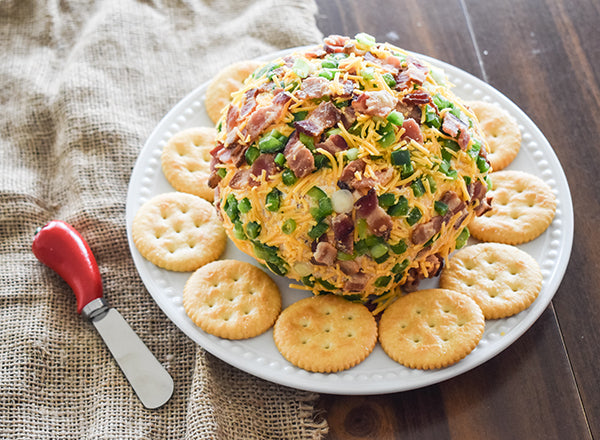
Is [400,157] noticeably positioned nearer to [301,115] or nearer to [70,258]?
[301,115]

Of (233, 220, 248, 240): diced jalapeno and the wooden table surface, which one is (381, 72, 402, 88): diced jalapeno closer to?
(233, 220, 248, 240): diced jalapeno

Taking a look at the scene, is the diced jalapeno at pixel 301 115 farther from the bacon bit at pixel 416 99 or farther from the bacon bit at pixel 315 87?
the bacon bit at pixel 416 99

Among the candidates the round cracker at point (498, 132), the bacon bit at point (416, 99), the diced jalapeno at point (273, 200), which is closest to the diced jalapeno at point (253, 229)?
the diced jalapeno at point (273, 200)

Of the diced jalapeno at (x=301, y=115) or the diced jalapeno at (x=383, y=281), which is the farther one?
the diced jalapeno at (x=383, y=281)

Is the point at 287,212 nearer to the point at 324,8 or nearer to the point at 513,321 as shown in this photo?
the point at 513,321

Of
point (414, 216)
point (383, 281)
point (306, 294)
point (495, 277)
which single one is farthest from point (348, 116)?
point (495, 277)

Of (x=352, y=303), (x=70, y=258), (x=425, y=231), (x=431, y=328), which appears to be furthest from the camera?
(x=70, y=258)

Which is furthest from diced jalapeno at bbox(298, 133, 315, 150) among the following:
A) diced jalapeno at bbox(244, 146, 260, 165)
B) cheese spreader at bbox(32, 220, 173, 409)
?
cheese spreader at bbox(32, 220, 173, 409)
